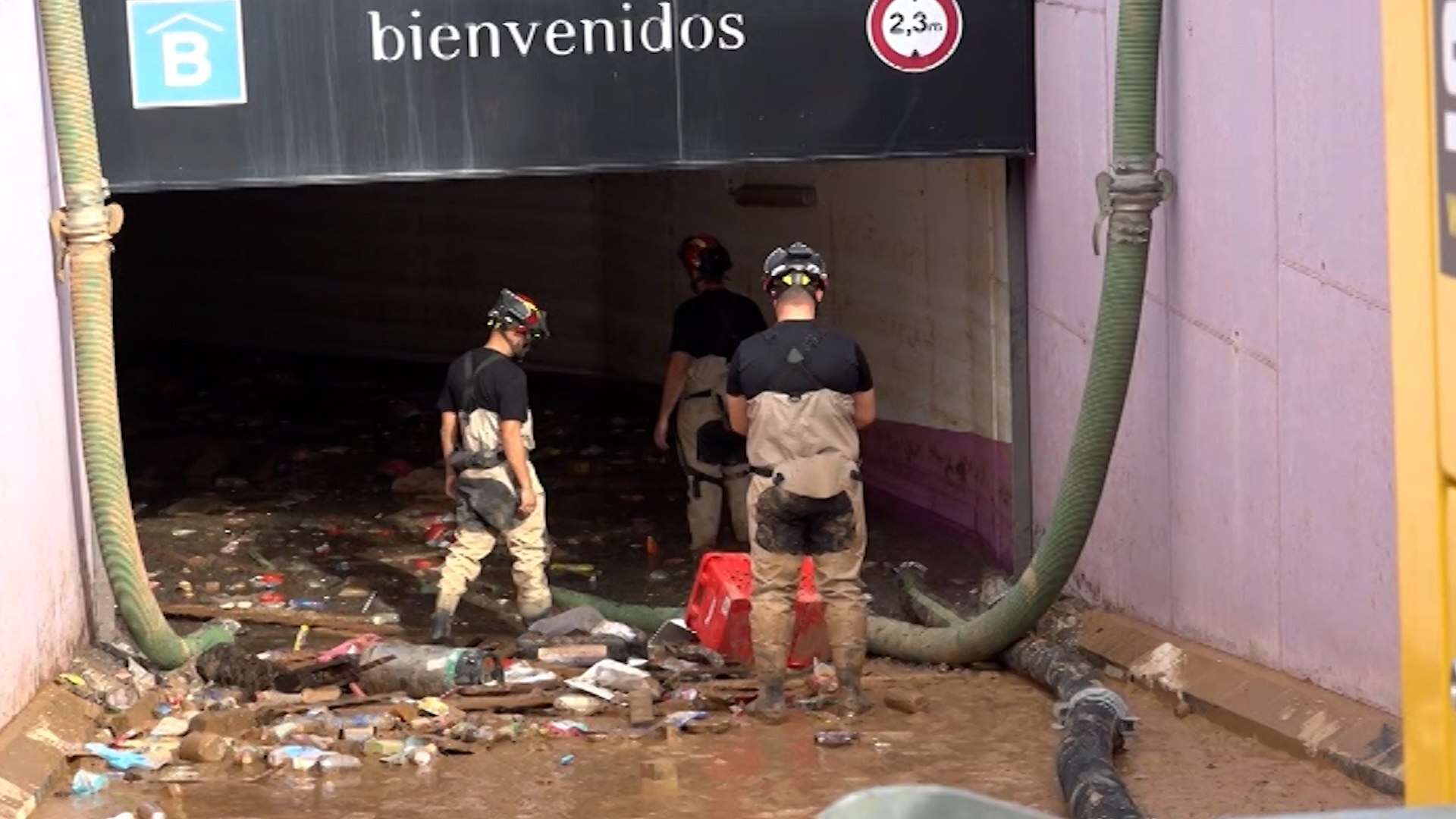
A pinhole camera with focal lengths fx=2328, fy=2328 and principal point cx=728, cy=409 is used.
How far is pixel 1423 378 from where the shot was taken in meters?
3.52

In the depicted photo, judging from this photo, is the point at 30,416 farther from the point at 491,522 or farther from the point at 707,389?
the point at 707,389

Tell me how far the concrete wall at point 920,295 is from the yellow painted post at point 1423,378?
7800 millimetres

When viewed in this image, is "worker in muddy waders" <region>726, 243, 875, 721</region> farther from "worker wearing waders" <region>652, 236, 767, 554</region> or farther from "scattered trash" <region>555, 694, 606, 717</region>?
"worker wearing waders" <region>652, 236, 767, 554</region>

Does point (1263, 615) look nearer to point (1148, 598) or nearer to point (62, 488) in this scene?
point (1148, 598)

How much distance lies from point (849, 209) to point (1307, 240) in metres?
5.88

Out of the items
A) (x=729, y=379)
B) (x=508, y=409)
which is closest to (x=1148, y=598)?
(x=729, y=379)

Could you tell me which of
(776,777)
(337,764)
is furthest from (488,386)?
(776,777)

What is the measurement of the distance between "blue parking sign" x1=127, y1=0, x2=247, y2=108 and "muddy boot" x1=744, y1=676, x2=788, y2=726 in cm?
363

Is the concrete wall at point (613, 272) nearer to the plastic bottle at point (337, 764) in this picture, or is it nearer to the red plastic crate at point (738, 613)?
the red plastic crate at point (738, 613)

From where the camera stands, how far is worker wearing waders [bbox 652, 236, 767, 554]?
39.8ft

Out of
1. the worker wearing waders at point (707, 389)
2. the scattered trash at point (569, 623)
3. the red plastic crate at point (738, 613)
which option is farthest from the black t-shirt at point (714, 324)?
the red plastic crate at point (738, 613)

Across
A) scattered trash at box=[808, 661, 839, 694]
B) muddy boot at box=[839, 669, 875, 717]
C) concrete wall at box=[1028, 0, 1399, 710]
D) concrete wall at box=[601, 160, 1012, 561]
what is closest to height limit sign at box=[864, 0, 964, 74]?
concrete wall at box=[1028, 0, 1399, 710]

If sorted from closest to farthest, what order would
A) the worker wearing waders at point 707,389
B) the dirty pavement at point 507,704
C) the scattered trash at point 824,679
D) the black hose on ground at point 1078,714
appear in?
1. the black hose on ground at point 1078,714
2. the dirty pavement at point 507,704
3. the scattered trash at point 824,679
4. the worker wearing waders at point 707,389

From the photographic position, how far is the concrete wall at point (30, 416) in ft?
28.6
